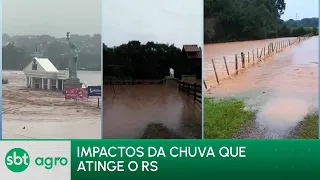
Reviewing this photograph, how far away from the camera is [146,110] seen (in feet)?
12.4

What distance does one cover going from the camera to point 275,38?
3.89m

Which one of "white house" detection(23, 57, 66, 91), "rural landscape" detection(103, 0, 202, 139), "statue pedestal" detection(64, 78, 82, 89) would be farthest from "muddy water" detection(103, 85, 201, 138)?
"white house" detection(23, 57, 66, 91)

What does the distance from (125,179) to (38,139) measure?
2.59 ft

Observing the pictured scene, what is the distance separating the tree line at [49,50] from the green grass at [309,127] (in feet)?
5.73

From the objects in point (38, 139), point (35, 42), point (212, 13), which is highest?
point (212, 13)

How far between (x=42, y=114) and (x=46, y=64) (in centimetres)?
42

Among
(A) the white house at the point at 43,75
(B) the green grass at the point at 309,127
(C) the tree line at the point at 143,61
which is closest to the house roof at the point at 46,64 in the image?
(A) the white house at the point at 43,75

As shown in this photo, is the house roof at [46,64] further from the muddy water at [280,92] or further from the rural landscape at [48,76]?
the muddy water at [280,92]

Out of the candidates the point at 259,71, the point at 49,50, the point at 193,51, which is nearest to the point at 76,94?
the point at 49,50

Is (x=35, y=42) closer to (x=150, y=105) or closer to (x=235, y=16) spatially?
(x=150, y=105)

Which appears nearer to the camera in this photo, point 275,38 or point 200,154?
point 200,154

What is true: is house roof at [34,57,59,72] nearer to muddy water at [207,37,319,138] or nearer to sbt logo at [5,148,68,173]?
sbt logo at [5,148,68,173]

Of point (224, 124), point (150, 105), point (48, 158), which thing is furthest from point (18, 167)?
point (224, 124)

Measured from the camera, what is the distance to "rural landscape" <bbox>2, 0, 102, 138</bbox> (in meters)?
3.76
